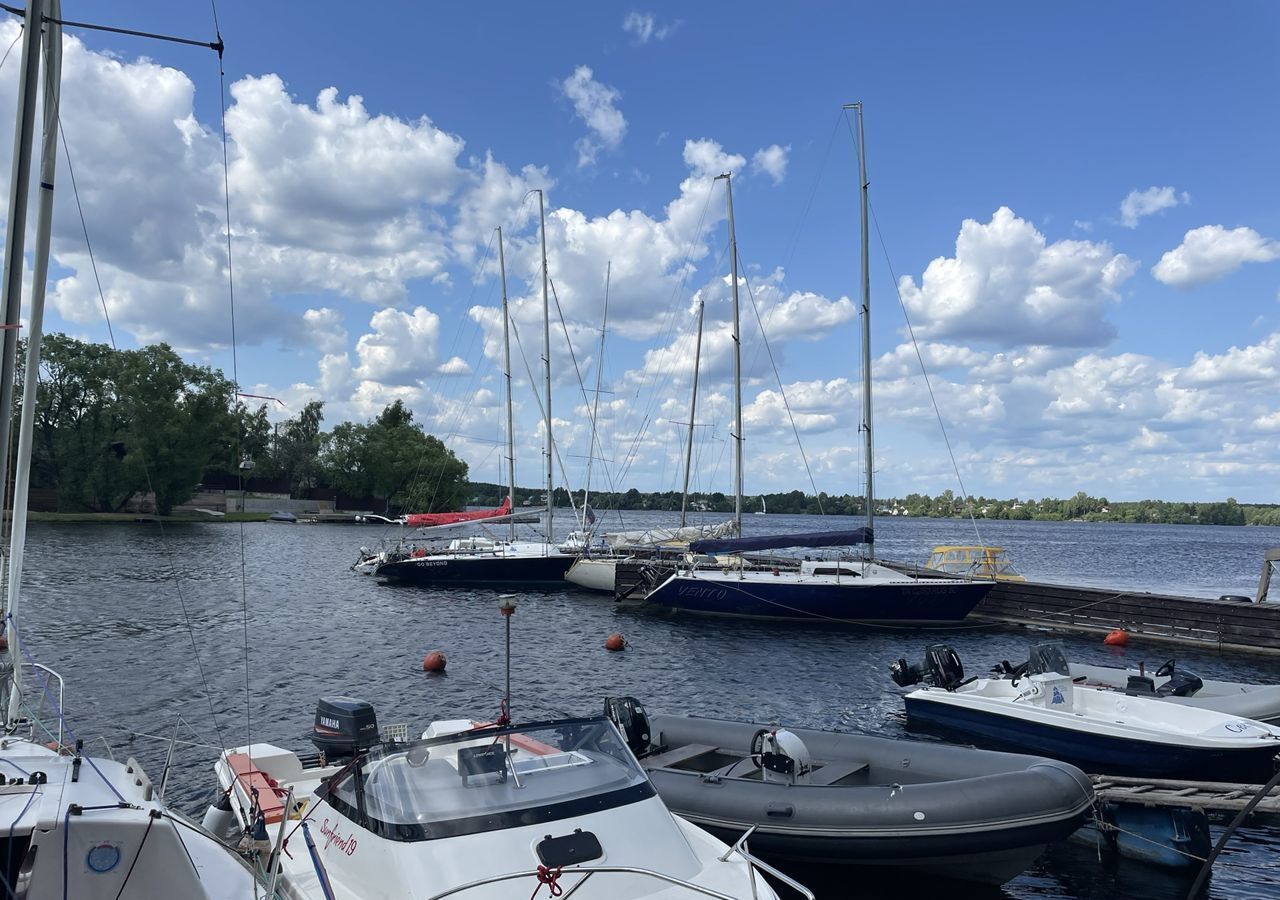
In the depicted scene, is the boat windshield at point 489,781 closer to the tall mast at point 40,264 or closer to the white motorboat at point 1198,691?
the tall mast at point 40,264

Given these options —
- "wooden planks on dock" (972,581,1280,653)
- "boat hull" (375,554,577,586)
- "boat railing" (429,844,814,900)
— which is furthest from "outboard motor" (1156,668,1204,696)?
"boat hull" (375,554,577,586)

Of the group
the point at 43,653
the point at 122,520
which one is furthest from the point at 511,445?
the point at 122,520

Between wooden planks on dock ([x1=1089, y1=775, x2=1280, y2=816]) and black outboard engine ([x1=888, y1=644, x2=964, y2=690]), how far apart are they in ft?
14.8

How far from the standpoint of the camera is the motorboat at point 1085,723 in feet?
39.7

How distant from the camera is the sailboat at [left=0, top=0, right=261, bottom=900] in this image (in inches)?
219

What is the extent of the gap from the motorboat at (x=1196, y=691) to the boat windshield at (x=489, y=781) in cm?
1152

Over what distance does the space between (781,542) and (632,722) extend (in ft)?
67.4

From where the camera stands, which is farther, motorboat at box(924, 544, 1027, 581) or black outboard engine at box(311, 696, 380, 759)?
motorboat at box(924, 544, 1027, 581)

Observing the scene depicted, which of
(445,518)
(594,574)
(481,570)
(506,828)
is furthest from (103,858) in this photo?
(445,518)

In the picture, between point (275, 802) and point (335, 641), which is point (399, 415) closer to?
point (335, 641)

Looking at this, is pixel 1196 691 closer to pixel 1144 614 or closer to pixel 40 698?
pixel 1144 614

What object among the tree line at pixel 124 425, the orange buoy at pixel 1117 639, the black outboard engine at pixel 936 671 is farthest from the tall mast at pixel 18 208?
the tree line at pixel 124 425

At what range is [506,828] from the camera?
5715mm

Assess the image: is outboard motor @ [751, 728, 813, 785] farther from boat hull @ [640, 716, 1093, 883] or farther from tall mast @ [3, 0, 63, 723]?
tall mast @ [3, 0, 63, 723]
